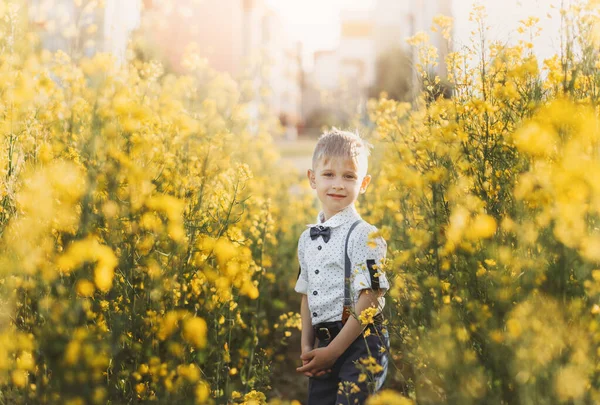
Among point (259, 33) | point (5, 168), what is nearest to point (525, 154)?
point (5, 168)

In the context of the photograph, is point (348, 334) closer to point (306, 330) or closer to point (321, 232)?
point (306, 330)

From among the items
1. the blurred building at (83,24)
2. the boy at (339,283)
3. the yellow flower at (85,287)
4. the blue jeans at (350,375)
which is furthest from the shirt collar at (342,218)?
the blurred building at (83,24)

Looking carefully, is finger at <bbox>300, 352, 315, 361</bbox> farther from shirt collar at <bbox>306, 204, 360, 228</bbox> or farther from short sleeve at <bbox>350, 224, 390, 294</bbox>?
shirt collar at <bbox>306, 204, 360, 228</bbox>

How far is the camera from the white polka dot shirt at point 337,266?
226cm

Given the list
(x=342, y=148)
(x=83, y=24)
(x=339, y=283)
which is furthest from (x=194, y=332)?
(x=83, y=24)

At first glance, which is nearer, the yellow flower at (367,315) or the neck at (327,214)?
the yellow flower at (367,315)

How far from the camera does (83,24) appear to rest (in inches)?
134

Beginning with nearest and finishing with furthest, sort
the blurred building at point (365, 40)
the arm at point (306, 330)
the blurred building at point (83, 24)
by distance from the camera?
the arm at point (306, 330), the blurred building at point (83, 24), the blurred building at point (365, 40)

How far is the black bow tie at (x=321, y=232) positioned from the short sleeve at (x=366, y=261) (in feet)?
0.42

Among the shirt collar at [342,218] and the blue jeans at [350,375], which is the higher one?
the shirt collar at [342,218]

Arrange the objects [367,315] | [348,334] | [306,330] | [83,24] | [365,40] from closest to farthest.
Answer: [367,315] → [348,334] → [306,330] → [83,24] → [365,40]

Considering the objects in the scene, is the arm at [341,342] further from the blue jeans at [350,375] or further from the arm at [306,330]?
the arm at [306,330]

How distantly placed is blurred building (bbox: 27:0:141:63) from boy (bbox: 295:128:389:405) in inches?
43.4

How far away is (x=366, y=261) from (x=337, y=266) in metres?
0.13
